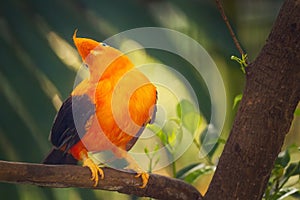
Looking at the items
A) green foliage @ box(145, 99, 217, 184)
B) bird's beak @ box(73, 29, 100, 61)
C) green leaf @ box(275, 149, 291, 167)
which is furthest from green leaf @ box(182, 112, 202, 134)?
bird's beak @ box(73, 29, 100, 61)

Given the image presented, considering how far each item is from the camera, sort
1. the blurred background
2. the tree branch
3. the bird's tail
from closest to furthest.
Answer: the tree branch, the bird's tail, the blurred background

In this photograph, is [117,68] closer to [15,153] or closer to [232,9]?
[15,153]

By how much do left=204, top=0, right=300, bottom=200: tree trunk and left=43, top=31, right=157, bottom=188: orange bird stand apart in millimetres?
107

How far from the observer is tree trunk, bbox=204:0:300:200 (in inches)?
30.8

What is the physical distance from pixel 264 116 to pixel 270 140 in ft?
0.10

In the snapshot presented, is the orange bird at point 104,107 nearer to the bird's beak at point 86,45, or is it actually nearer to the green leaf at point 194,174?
the bird's beak at point 86,45

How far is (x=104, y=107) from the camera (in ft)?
2.64

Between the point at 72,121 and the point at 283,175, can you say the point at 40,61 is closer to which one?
the point at 72,121

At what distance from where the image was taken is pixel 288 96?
0.79m

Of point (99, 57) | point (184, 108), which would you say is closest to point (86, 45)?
point (99, 57)

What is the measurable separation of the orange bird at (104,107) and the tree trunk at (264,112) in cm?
11

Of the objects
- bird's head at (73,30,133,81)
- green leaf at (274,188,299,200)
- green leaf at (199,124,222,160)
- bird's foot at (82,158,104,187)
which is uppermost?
bird's head at (73,30,133,81)

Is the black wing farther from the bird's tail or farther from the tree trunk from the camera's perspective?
the tree trunk

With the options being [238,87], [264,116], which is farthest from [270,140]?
[238,87]
